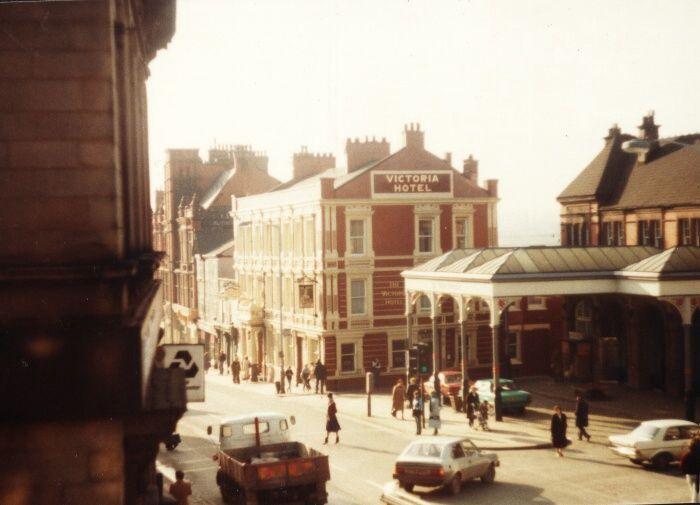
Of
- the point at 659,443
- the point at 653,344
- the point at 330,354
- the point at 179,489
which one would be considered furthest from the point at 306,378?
the point at 179,489

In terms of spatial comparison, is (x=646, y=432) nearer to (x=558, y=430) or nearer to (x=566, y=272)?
(x=558, y=430)

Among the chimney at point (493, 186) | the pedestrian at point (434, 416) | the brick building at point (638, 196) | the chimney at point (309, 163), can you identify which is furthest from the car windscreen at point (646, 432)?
the chimney at point (309, 163)

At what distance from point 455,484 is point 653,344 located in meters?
21.8

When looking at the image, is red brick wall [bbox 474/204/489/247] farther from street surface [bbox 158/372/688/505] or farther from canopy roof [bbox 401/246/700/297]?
street surface [bbox 158/372/688/505]

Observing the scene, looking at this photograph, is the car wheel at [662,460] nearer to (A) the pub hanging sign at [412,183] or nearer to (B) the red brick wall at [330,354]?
(B) the red brick wall at [330,354]

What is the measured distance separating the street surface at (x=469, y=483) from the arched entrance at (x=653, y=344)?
22.0 feet

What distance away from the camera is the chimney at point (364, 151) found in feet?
167

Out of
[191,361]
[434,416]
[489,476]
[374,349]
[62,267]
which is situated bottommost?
[489,476]

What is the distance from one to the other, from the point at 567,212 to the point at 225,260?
25.3m

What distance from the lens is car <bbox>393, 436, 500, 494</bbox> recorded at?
20.7m

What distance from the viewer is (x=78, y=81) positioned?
7.96 meters

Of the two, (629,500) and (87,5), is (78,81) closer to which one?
(87,5)

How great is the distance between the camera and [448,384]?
3722 cm

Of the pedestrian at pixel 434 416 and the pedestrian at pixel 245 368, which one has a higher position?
the pedestrian at pixel 434 416
